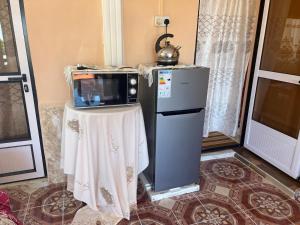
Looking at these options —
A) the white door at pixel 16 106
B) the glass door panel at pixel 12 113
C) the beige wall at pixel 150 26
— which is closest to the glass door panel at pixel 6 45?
the white door at pixel 16 106

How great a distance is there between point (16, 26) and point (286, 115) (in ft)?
8.58

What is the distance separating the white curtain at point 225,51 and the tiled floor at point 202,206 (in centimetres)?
78

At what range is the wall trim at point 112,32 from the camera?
189 cm

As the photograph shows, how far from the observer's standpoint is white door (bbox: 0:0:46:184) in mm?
1843

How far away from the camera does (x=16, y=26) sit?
1820 millimetres

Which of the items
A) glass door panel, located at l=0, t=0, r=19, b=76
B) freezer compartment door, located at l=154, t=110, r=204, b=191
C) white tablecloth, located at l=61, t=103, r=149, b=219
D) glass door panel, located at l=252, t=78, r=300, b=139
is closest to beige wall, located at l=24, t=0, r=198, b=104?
glass door panel, located at l=0, t=0, r=19, b=76

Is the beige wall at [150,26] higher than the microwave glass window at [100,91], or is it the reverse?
the beige wall at [150,26]

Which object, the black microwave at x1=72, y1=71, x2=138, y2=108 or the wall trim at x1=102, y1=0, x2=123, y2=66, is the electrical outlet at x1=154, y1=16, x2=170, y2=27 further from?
the black microwave at x1=72, y1=71, x2=138, y2=108

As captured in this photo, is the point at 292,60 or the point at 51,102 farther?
the point at 292,60

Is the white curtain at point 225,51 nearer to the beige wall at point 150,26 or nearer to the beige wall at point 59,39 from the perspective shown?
the beige wall at point 150,26

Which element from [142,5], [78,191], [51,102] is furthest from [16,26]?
[78,191]

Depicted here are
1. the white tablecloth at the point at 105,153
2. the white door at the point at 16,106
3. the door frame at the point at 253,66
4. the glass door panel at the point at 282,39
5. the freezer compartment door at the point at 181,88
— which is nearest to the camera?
the white tablecloth at the point at 105,153

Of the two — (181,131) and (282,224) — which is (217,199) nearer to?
(282,224)

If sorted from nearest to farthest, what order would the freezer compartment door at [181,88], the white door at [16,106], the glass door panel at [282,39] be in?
1. the freezer compartment door at [181,88]
2. the white door at [16,106]
3. the glass door panel at [282,39]
